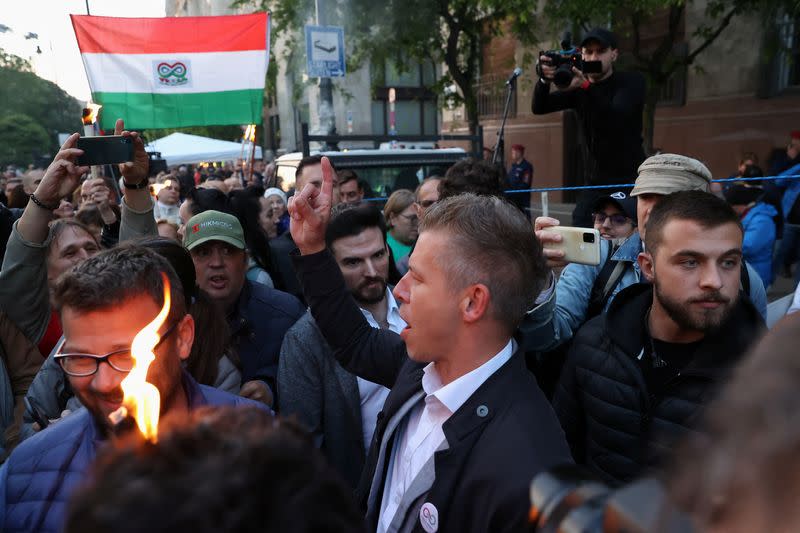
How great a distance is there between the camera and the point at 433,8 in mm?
12156

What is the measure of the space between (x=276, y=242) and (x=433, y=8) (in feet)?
30.5

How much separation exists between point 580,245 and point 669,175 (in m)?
1.05

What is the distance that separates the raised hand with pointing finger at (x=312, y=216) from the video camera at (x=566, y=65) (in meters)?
2.10

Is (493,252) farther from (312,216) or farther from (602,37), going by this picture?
(602,37)

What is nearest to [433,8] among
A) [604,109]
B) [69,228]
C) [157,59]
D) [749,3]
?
[749,3]

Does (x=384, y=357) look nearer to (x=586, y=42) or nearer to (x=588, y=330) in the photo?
(x=588, y=330)

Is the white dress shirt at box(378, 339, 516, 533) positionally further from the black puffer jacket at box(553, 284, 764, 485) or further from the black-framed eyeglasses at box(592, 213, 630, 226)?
the black-framed eyeglasses at box(592, 213, 630, 226)

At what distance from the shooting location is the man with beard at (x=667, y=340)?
186cm

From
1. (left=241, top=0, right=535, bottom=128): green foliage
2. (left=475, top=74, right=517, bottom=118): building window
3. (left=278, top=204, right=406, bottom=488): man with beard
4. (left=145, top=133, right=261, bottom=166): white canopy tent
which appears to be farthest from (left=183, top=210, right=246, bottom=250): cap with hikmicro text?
Answer: (left=145, top=133, right=261, bottom=166): white canopy tent

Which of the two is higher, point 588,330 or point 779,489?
point 779,489

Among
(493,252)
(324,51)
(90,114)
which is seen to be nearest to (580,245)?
(493,252)

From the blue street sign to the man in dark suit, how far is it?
7.38m

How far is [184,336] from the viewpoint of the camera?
1.74m

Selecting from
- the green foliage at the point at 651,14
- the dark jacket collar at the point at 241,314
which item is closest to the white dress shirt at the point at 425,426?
the dark jacket collar at the point at 241,314
